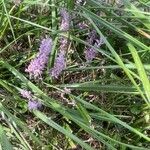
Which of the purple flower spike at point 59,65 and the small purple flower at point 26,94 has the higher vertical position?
the purple flower spike at point 59,65

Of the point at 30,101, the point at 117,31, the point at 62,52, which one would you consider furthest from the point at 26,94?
the point at 117,31

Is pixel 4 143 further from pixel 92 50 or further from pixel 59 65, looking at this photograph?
pixel 92 50

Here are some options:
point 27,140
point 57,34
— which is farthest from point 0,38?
point 27,140

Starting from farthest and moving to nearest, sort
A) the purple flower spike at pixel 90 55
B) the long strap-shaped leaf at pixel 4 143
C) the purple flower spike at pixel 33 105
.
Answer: the purple flower spike at pixel 90 55
the purple flower spike at pixel 33 105
the long strap-shaped leaf at pixel 4 143

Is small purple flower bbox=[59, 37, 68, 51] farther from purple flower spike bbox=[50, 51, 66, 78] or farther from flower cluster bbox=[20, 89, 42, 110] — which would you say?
flower cluster bbox=[20, 89, 42, 110]

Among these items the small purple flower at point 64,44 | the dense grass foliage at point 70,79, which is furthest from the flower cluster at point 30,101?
the small purple flower at point 64,44

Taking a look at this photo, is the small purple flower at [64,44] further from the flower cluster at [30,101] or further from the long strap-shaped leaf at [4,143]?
the long strap-shaped leaf at [4,143]

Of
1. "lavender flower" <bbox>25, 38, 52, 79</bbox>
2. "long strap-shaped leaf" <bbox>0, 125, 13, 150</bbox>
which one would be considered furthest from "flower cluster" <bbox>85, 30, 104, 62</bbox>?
"long strap-shaped leaf" <bbox>0, 125, 13, 150</bbox>
